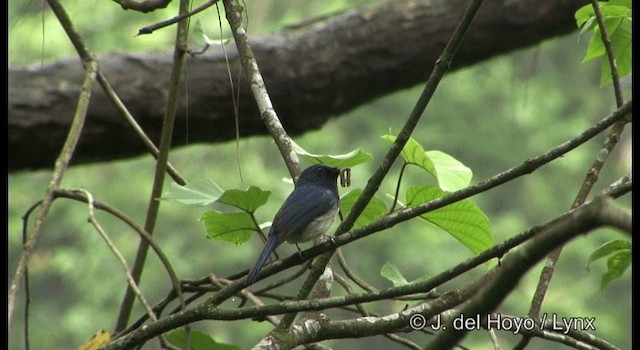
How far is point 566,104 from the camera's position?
16.7 m

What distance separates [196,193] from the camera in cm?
201

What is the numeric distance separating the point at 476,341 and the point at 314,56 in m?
10.0

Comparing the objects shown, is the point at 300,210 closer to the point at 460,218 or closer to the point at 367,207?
the point at 367,207

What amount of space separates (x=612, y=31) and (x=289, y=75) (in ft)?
4.34

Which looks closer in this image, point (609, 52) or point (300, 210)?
point (609, 52)

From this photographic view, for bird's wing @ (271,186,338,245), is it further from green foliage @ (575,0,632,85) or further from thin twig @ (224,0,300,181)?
green foliage @ (575,0,632,85)

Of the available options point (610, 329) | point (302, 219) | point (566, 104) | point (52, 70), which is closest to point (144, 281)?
point (610, 329)

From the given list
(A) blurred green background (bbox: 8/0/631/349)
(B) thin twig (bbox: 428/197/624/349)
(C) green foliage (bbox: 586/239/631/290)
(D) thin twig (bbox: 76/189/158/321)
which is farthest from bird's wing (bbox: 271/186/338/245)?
(A) blurred green background (bbox: 8/0/631/349)

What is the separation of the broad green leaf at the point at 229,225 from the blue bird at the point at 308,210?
262mm

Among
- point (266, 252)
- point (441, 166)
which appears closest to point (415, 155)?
point (441, 166)

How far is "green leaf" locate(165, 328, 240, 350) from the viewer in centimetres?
219

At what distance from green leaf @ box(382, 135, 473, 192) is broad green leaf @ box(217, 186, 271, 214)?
30 cm

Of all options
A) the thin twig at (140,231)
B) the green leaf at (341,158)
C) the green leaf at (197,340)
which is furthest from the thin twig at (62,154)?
the green leaf at (341,158)

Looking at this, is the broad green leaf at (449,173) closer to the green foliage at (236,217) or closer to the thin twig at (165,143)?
the green foliage at (236,217)
